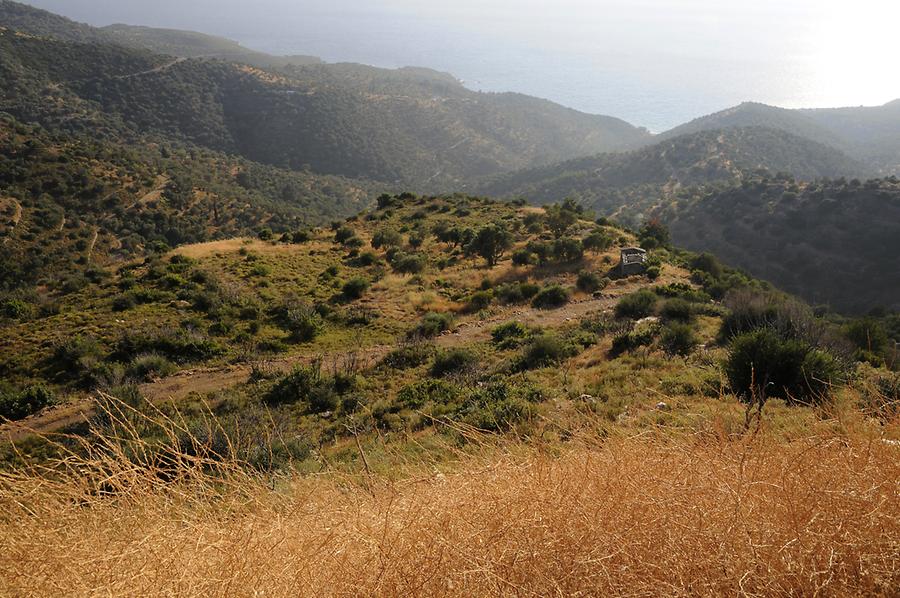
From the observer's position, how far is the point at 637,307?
1644cm

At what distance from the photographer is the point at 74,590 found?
205cm

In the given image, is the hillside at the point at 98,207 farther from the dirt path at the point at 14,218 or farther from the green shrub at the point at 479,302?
the green shrub at the point at 479,302

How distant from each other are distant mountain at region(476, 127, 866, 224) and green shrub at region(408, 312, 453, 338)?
6444 centimetres

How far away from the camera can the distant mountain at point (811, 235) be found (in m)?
42.8

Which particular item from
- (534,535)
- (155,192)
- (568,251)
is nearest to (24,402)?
(534,535)

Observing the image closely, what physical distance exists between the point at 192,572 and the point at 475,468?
1731mm

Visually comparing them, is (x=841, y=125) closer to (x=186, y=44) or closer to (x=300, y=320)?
(x=300, y=320)

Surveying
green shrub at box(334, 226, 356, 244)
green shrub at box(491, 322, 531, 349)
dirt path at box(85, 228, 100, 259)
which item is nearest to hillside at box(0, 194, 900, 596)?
green shrub at box(491, 322, 531, 349)

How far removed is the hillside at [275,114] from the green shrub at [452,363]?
3121 inches

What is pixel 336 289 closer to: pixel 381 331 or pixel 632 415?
pixel 381 331

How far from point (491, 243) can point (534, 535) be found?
25498mm

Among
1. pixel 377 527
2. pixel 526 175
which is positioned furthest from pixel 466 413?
pixel 526 175

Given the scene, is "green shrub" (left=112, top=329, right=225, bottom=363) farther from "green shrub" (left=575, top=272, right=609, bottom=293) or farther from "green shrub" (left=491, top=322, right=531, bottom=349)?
"green shrub" (left=575, top=272, right=609, bottom=293)

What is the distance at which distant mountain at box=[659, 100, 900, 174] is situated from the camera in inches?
4766
